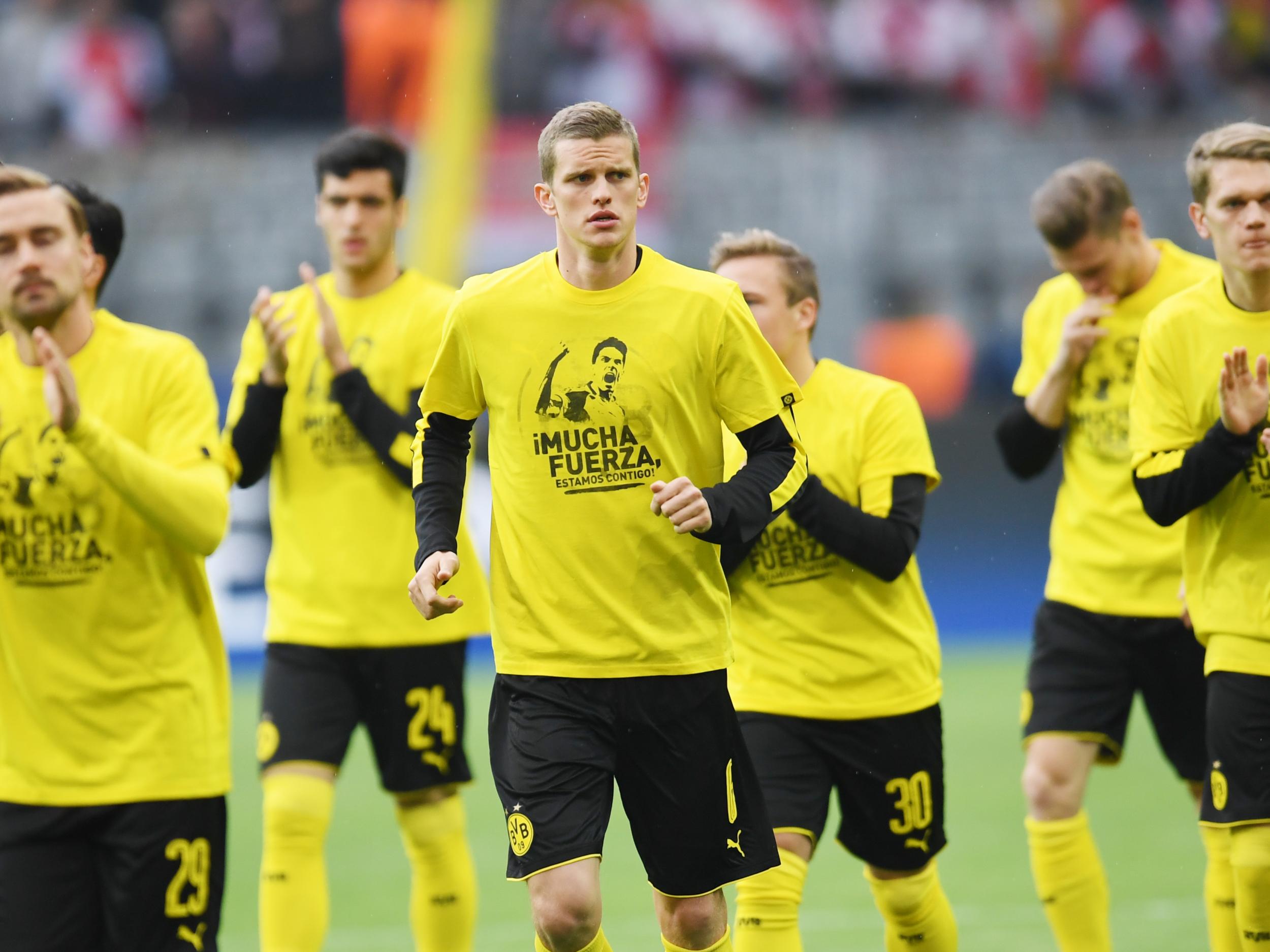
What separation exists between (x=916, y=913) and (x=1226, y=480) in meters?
1.59

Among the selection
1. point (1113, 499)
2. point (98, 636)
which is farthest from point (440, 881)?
point (1113, 499)

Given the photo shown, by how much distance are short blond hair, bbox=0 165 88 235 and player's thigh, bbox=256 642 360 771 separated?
185 cm

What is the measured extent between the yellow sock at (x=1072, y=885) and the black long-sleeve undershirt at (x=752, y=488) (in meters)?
1.96

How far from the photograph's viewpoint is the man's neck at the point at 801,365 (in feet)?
17.3

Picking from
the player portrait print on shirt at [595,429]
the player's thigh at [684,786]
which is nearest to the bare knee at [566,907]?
the player's thigh at [684,786]

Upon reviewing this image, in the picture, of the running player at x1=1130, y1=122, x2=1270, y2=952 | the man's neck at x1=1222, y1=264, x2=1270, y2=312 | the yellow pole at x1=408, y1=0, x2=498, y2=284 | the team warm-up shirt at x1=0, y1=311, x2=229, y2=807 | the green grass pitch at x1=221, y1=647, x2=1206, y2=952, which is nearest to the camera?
the team warm-up shirt at x1=0, y1=311, x2=229, y2=807

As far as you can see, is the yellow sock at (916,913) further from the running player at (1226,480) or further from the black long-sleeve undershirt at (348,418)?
the black long-sleeve undershirt at (348,418)

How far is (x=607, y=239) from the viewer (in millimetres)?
4184

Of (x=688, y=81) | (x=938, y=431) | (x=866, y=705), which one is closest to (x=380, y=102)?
(x=688, y=81)

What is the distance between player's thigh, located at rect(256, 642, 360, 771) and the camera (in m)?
5.66

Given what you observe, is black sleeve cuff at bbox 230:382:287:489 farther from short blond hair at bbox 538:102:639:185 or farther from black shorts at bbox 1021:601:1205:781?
black shorts at bbox 1021:601:1205:781

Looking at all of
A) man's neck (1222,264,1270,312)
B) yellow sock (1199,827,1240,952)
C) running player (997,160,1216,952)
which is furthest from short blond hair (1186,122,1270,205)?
yellow sock (1199,827,1240,952)

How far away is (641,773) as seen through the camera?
4312 millimetres

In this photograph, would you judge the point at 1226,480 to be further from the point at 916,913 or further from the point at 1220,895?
the point at 916,913
